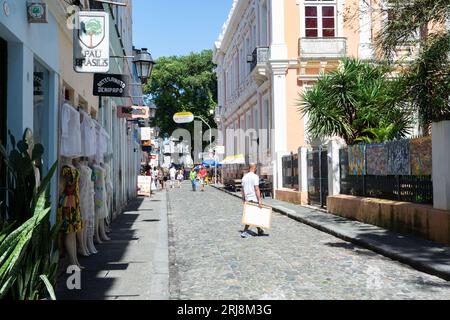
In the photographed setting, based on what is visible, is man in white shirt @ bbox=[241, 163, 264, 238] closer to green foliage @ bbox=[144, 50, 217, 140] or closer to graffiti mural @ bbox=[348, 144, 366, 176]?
graffiti mural @ bbox=[348, 144, 366, 176]

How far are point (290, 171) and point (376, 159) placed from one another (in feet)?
32.1

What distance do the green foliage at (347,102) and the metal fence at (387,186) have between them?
1158 mm

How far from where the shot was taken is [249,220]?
12438mm

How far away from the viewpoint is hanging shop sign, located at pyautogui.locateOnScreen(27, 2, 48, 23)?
702cm

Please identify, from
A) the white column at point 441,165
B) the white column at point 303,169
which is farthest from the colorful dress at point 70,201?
the white column at point 303,169

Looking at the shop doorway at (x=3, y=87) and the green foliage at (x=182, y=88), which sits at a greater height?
the green foliage at (x=182, y=88)

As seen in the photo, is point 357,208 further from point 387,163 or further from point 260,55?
point 260,55

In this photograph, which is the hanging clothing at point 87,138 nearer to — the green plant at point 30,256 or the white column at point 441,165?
the green plant at point 30,256

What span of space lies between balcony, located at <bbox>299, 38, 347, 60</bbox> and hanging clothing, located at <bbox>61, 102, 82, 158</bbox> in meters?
18.8

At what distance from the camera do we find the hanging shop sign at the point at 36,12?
7020 mm

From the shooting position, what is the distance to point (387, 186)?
13.3 meters

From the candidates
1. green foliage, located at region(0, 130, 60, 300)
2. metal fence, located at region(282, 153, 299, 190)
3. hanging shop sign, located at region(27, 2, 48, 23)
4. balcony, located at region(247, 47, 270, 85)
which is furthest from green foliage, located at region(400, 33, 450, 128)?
balcony, located at region(247, 47, 270, 85)

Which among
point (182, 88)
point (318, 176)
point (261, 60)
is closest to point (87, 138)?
point (318, 176)

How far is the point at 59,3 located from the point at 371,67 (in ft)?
40.5
